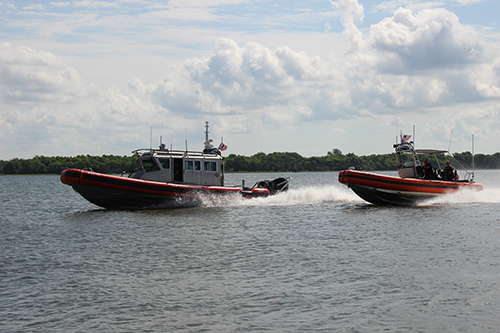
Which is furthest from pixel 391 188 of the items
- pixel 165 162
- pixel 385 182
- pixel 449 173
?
pixel 165 162

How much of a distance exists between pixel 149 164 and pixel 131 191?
1.88 meters

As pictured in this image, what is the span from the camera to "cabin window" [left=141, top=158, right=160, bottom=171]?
2425cm

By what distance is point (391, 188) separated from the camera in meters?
25.0

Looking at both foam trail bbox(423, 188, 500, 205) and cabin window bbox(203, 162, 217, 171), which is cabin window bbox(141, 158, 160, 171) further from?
foam trail bbox(423, 188, 500, 205)

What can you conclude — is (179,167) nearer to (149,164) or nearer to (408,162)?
(149,164)

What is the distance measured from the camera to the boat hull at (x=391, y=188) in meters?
24.9

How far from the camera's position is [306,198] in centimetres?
3325

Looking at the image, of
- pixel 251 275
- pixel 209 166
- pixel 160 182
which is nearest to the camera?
pixel 251 275

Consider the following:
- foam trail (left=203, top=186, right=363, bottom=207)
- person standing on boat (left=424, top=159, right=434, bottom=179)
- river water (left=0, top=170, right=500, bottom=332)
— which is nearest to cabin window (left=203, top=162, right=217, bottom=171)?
foam trail (left=203, top=186, right=363, bottom=207)

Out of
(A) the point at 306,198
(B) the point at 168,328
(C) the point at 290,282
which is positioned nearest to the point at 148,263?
(C) the point at 290,282

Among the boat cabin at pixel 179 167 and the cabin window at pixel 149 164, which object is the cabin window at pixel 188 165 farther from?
the cabin window at pixel 149 164

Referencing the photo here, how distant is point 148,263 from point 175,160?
12564 mm

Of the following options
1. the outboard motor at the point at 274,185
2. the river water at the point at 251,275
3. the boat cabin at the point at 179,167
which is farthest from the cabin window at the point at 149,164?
the outboard motor at the point at 274,185

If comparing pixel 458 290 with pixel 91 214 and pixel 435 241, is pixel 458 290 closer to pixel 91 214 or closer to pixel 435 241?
pixel 435 241
